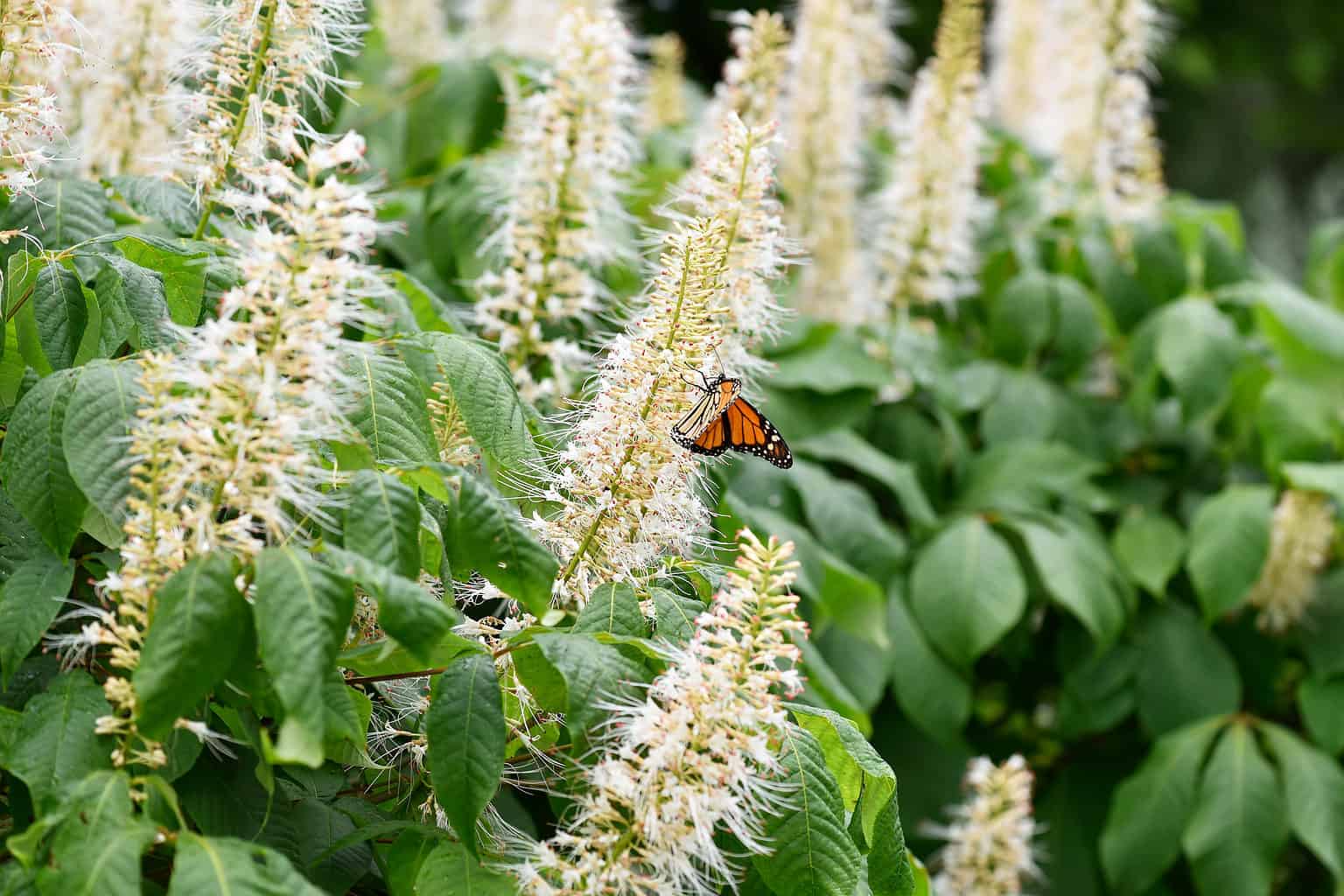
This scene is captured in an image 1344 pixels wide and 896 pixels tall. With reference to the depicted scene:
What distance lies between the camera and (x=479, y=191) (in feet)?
8.91

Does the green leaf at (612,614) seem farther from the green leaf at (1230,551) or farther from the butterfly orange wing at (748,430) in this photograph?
the green leaf at (1230,551)

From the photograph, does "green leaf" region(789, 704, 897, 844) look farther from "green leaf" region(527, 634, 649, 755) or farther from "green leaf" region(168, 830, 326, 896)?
"green leaf" region(168, 830, 326, 896)

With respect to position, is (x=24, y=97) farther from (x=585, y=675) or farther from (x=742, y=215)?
(x=585, y=675)

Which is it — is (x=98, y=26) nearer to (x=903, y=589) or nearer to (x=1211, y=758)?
(x=903, y=589)

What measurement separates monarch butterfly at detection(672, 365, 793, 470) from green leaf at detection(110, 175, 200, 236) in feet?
2.76

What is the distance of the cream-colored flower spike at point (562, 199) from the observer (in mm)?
2377

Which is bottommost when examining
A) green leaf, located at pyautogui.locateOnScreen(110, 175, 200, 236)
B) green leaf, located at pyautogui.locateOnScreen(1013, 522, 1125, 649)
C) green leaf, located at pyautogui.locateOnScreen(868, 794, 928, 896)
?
green leaf, located at pyautogui.locateOnScreen(1013, 522, 1125, 649)

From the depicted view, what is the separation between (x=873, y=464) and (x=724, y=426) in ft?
4.72

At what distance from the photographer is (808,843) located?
60.1 inches

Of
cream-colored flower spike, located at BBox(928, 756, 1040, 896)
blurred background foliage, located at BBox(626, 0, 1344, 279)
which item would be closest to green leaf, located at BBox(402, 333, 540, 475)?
cream-colored flower spike, located at BBox(928, 756, 1040, 896)

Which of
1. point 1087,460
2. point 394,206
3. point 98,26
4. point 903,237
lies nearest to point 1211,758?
point 1087,460

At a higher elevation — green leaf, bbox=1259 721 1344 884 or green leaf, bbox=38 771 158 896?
green leaf, bbox=38 771 158 896

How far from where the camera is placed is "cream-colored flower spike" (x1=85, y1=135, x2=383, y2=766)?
1.34m

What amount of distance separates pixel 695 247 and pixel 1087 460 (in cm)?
237
